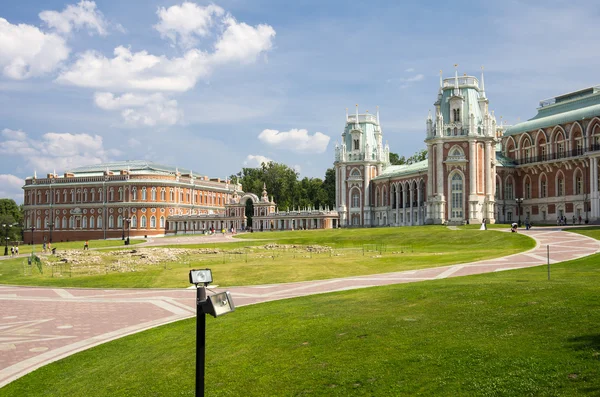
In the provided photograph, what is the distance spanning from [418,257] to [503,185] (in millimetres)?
47131

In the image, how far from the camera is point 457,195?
75062 mm

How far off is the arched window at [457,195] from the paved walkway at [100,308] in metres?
38.0

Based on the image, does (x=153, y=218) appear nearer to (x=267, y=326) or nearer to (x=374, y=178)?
(x=374, y=178)

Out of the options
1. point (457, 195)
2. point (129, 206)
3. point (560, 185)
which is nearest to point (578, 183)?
point (560, 185)

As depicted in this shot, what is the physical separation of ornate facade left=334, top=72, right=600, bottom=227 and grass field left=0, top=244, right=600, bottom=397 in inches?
2269

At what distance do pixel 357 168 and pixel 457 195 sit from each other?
2750 cm

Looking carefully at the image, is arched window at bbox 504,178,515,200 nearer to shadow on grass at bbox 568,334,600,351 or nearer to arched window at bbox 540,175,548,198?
arched window at bbox 540,175,548,198

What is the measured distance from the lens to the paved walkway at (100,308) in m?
16.6

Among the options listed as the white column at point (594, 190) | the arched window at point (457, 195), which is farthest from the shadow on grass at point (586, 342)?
the arched window at point (457, 195)

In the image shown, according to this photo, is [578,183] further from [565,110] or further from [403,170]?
[403,170]

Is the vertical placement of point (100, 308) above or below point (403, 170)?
below

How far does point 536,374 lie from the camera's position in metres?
9.36

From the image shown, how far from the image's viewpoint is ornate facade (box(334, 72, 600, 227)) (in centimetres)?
7238

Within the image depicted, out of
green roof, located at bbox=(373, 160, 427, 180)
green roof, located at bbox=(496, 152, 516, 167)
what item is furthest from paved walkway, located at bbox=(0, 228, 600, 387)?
green roof, located at bbox=(373, 160, 427, 180)
